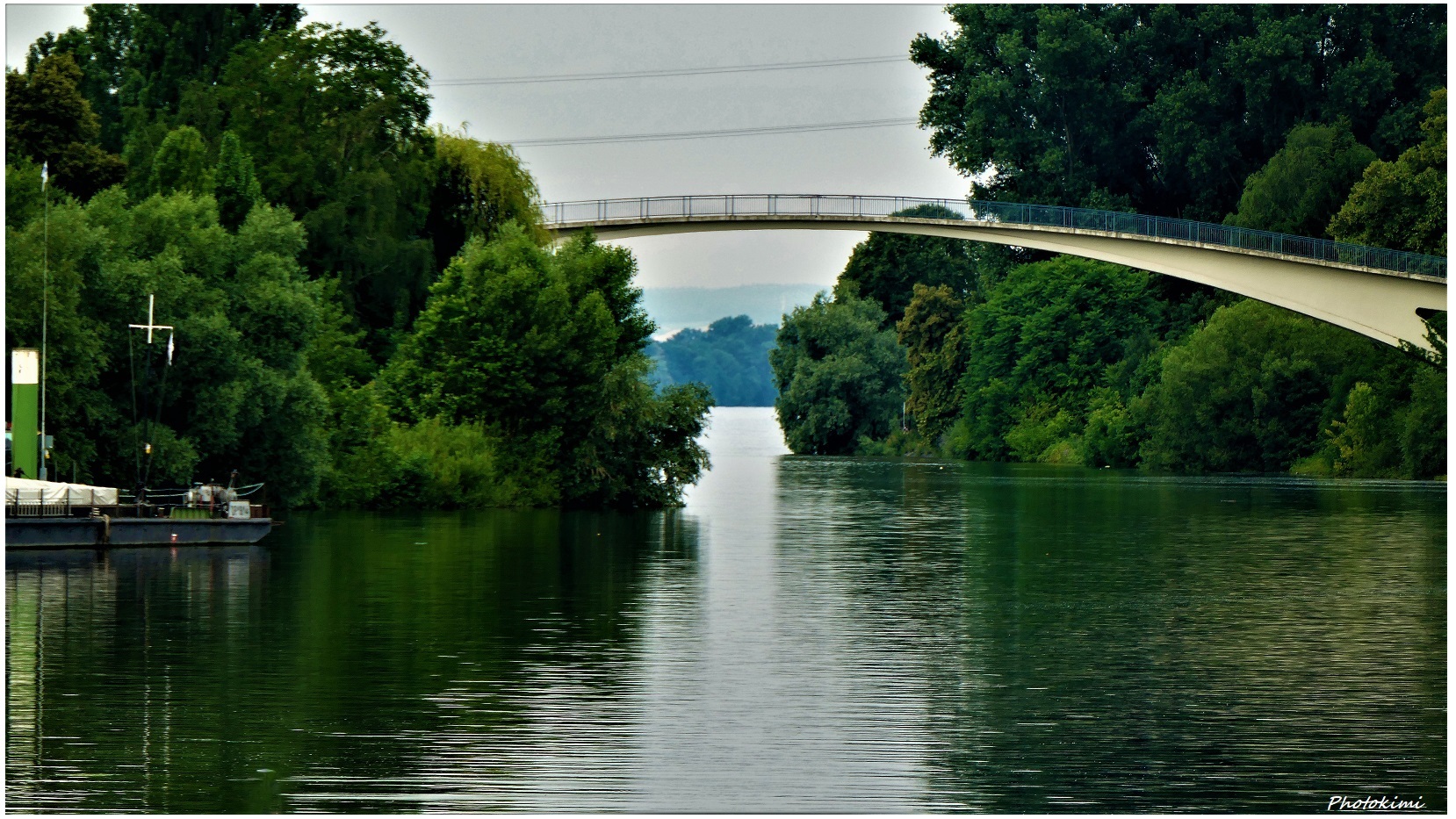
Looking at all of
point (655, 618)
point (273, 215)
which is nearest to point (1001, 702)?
point (655, 618)

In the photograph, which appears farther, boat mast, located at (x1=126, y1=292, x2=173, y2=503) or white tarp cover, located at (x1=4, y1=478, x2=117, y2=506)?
boat mast, located at (x1=126, y1=292, x2=173, y2=503)

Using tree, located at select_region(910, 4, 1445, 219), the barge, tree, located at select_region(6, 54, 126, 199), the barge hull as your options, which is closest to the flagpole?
the barge

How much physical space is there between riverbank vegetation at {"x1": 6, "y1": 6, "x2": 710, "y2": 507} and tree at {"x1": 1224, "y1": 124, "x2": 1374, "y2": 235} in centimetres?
3271

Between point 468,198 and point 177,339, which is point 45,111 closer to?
point 177,339

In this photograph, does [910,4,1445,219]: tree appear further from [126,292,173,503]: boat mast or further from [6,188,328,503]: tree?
[126,292,173,503]: boat mast

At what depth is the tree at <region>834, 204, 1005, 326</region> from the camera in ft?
389

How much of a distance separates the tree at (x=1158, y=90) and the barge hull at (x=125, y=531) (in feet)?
192

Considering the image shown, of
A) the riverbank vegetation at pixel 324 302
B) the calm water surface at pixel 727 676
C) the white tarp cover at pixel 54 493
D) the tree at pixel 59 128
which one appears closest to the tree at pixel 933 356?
the riverbank vegetation at pixel 324 302

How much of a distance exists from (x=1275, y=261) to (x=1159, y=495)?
11828 mm

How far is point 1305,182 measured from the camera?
8031 centimetres

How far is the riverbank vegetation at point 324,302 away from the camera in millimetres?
44750

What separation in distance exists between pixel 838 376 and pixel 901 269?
10324mm

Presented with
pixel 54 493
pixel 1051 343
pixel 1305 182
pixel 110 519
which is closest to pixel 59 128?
pixel 54 493

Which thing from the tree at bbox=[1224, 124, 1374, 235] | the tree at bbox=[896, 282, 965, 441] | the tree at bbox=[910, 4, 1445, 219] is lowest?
the tree at bbox=[896, 282, 965, 441]
